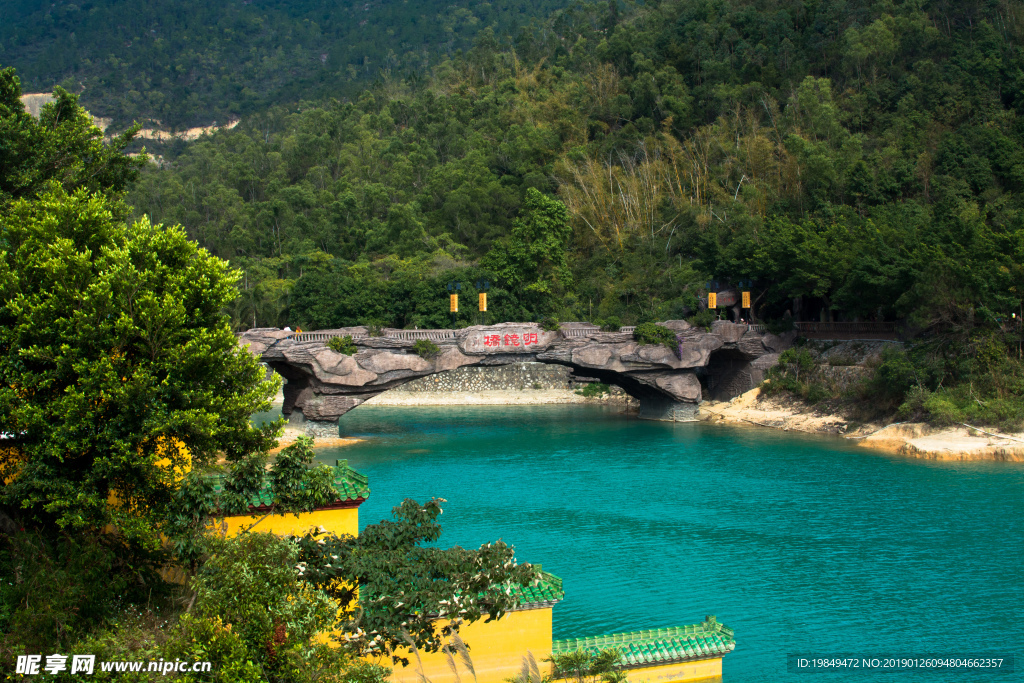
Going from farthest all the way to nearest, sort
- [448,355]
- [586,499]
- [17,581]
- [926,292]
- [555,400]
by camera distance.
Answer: [555,400] < [448,355] < [926,292] < [586,499] < [17,581]

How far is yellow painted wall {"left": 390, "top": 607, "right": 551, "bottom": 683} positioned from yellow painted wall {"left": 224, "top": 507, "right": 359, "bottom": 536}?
1.32 m

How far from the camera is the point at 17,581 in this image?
6867mm

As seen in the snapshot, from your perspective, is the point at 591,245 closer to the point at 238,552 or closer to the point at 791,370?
the point at 791,370

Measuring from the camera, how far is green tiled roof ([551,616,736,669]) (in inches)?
329

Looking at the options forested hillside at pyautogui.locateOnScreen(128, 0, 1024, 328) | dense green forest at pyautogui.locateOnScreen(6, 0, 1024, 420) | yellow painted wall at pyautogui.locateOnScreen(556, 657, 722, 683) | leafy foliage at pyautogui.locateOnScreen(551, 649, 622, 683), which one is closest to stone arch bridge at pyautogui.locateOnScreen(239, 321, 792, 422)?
dense green forest at pyautogui.locateOnScreen(6, 0, 1024, 420)

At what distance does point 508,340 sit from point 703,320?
21.4ft

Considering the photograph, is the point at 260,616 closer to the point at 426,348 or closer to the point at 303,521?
the point at 303,521

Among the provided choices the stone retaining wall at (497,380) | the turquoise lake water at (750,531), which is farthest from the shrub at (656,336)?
the stone retaining wall at (497,380)

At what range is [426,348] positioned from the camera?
81.9 ft

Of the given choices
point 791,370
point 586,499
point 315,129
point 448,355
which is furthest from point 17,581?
point 315,129

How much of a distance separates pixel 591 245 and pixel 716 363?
28.7ft

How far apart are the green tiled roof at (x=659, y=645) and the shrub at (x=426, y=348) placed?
16.7 m

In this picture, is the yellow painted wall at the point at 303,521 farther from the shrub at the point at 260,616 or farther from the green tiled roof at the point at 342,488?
the shrub at the point at 260,616

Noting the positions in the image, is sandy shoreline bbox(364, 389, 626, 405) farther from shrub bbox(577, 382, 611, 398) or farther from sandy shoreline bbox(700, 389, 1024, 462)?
sandy shoreline bbox(700, 389, 1024, 462)
